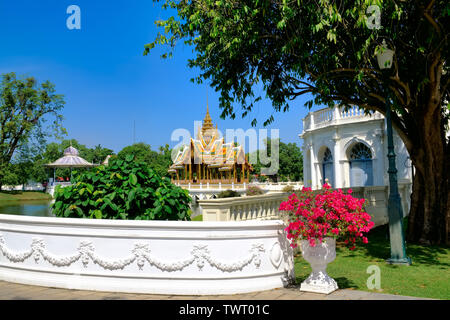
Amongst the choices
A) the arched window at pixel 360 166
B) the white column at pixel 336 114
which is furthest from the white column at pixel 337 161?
the white column at pixel 336 114

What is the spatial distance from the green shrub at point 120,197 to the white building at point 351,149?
15.3m

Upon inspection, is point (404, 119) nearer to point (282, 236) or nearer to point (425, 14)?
point (425, 14)

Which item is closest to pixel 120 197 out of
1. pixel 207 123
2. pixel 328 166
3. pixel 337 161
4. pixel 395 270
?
pixel 395 270

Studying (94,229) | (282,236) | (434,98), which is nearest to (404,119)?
(434,98)

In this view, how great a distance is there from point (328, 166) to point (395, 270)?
17.1 metres

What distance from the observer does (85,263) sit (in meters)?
5.70

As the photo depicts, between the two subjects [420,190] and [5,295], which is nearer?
[5,295]

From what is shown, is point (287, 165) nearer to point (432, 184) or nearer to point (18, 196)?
point (18, 196)

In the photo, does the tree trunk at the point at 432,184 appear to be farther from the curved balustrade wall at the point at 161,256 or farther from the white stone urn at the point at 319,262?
the curved balustrade wall at the point at 161,256

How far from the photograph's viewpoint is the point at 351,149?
22.3 meters

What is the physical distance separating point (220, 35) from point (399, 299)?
6931 mm

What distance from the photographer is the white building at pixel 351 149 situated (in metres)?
20.2

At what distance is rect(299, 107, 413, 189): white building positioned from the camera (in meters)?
20.2

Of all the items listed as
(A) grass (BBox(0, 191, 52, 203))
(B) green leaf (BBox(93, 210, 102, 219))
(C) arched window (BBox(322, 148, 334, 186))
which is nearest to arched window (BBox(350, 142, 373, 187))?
(C) arched window (BBox(322, 148, 334, 186))
